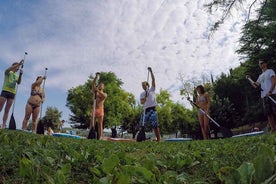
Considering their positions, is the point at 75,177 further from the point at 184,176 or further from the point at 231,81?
the point at 231,81

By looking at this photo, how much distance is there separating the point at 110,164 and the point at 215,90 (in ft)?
161

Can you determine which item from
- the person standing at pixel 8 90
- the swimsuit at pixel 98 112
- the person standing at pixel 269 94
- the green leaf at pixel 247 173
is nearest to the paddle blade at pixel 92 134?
the swimsuit at pixel 98 112

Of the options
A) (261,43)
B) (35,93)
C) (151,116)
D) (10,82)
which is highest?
(261,43)

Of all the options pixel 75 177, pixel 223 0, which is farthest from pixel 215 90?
pixel 75 177

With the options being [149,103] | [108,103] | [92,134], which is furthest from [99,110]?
[108,103]

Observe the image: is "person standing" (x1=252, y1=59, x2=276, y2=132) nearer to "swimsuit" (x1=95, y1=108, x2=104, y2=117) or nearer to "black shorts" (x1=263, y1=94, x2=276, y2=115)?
"black shorts" (x1=263, y1=94, x2=276, y2=115)

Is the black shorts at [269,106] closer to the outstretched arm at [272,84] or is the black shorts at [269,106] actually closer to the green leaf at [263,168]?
the outstretched arm at [272,84]

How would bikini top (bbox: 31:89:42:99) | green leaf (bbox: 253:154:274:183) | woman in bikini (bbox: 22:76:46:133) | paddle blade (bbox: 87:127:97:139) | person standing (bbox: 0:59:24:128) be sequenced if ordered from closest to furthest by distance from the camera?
green leaf (bbox: 253:154:274:183) < person standing (bbox: 0:59:24:128) < woman in bikini (bbox: 22:76:46:133) < paddle blade (bbox: 87:127:97:139) < bikini top (bbox: 31:89:42:99)

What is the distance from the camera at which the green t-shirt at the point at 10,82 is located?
8.19 metres

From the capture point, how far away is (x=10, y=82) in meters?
8.29

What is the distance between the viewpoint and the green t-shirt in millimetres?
8188

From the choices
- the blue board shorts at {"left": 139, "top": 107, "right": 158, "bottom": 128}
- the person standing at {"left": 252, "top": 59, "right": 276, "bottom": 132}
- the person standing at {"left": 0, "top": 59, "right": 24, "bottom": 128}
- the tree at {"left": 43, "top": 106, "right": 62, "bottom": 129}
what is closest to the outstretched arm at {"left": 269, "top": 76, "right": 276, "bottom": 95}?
the person standing at {"left": 252, "top": 59, "right": 276, "bottom": 132}

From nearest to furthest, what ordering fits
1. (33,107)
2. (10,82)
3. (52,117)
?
(10,82) < (33,107) < (52,117)

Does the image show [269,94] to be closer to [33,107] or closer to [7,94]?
[33,107]
